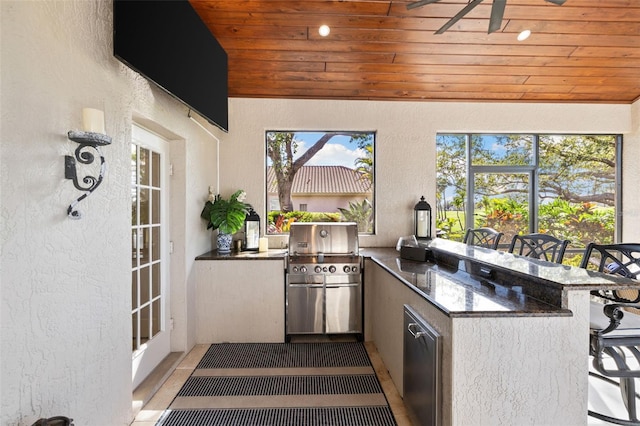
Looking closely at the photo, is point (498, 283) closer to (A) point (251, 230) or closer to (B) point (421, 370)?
(B) point (421, 370)

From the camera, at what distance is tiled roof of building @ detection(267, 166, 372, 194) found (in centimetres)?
394

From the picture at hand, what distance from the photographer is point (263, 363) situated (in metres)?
2.70

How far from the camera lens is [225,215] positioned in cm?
324

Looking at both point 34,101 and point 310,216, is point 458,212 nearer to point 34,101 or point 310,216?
point 310,216

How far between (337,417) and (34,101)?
2.18 meters

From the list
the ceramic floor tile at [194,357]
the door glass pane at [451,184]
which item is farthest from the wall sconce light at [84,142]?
the door glass pane at [451,184]

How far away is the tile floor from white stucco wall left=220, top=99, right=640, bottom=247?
4.74 ft

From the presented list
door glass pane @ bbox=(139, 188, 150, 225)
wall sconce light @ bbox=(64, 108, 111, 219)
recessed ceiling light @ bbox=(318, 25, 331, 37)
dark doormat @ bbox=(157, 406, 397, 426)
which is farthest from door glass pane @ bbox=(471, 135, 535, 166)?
wall sconce light @ bbox=(64, 108, 111, 219)

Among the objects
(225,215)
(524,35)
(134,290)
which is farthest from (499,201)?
(134,290)

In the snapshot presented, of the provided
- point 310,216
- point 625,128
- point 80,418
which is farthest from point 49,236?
point 625,128

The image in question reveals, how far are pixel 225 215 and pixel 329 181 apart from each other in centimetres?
133

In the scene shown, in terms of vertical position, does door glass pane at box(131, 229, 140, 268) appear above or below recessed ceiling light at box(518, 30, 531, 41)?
below

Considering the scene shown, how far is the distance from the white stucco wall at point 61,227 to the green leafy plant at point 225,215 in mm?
1328

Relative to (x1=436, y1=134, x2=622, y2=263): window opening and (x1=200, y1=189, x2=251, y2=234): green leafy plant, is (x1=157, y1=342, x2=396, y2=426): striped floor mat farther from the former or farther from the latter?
(x1=436, y1=134, x2=622, y2=263): window opening
